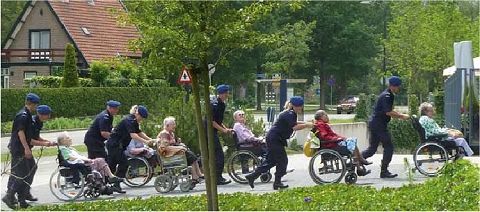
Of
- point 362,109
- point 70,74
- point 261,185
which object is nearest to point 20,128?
point 261,185

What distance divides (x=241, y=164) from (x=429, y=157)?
3032 mm

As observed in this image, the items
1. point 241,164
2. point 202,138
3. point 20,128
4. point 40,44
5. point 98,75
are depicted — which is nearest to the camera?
point 202,138

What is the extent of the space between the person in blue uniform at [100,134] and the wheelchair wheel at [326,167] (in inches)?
129

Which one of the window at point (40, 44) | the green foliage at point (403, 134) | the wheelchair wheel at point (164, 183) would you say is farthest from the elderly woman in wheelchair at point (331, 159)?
the window at point (40, 44)

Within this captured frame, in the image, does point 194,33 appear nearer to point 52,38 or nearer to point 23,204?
point 23,204

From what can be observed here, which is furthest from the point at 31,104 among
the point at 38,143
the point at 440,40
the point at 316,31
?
the point at 316,31

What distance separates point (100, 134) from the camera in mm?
14227

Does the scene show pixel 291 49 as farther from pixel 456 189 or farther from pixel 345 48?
pixel 456 189

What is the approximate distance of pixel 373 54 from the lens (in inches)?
2662

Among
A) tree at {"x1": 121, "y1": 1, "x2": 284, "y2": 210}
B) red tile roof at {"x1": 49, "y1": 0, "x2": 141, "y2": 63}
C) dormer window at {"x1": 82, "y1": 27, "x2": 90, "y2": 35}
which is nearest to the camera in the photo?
tree at {"x1": 121, "y1": 1, "x2": 284, "y2": 210}

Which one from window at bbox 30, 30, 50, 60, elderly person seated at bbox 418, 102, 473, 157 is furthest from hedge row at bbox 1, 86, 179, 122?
elderly person seated at bbox 418, 102, 473, 157

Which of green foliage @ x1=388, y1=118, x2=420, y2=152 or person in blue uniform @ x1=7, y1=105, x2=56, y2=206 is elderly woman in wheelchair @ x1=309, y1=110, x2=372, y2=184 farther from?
green foliage @ x1=388, y1=118, x2=420, y2=152

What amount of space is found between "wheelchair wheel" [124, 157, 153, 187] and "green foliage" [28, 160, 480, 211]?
3.46 metres

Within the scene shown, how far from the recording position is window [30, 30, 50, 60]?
55594 millimetres
